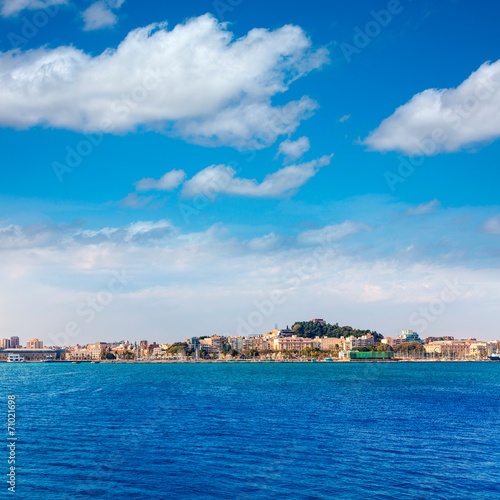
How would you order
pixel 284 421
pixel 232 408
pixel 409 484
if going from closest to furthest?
1. pixel 409 484
2. pixel 284 421
3. pixel 232 408

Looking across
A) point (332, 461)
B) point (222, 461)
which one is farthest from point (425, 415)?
point (222, 461)

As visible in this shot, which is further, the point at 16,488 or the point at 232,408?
the point at 232,408

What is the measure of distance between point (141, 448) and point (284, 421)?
16386 millimetres

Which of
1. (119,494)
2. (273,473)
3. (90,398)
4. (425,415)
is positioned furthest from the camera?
(90,398)

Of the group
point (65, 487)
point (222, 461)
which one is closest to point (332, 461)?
point (222, 461)

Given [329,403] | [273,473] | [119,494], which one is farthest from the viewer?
[329,403]

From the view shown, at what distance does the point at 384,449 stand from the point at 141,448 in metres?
17.4

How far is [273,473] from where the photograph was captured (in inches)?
1210

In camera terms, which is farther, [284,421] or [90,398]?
[90,398]

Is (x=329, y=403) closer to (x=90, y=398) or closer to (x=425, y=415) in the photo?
(x=425, y=415)

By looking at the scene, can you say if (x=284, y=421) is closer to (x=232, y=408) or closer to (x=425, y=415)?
(x=232, y=408)

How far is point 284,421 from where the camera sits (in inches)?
1929

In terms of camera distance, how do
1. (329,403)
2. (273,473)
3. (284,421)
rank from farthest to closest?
(329,403) → (284,421) → (273,473)

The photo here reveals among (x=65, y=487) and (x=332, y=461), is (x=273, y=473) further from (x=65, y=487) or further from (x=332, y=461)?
(x=65, y=487)
